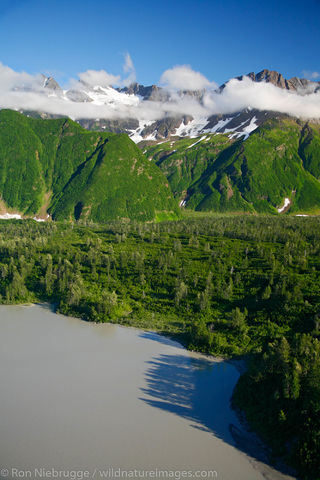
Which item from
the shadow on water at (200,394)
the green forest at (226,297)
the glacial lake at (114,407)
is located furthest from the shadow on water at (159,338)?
the shadow on water at (200,394)

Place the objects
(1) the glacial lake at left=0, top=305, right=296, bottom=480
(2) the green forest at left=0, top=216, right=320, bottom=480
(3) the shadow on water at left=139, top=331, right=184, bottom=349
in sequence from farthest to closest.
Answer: (3) the shadow on water at left=139, top=331, right=184, bottom=349, (2) the green forest at left=0, top=216, right=320, bottom=480, (1) the glacial lake at left=0, top=305, right=296, bottom=480

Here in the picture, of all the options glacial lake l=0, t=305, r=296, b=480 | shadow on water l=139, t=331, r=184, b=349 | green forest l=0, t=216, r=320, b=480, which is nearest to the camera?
glacial lake l=0, t=305, r=296, b=480

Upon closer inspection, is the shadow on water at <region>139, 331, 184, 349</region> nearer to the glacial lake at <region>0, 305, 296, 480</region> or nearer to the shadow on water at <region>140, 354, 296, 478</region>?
the glacial lake at <region>0, 305, 296, 480</region>

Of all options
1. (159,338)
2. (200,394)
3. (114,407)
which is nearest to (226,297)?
(159,338)

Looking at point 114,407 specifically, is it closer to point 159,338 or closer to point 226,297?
point 159,338

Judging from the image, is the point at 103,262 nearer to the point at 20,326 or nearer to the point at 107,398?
the point at 20,326

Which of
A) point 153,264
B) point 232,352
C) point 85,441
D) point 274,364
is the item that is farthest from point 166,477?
point 153,264

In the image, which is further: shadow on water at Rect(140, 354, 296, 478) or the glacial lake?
shadow on water at Rect(140, 354, 296, 478)

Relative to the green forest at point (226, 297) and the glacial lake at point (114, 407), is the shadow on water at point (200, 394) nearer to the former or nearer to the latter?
the glacial lake at point (114, 407)

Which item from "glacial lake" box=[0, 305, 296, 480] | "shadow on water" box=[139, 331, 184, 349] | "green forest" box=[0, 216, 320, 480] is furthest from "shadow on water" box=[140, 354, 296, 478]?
"shadow on water" box=[139, 331, 184, 349]
